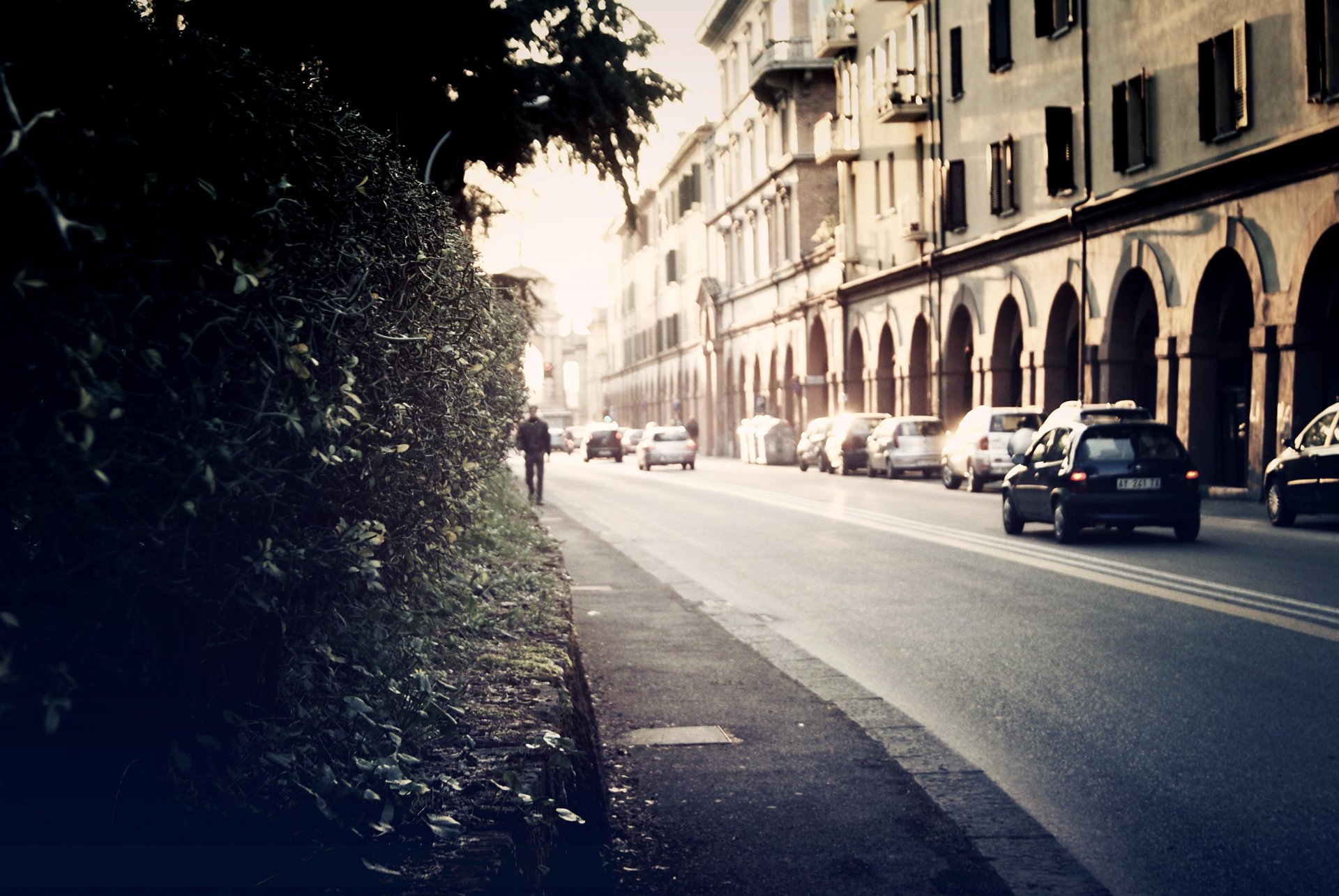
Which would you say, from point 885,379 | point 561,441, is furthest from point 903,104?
point 561,441

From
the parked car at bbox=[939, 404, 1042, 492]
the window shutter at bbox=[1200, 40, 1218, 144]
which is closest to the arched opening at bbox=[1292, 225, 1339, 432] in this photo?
the window shutter at bbox=[1200, 40, 1218, 144]

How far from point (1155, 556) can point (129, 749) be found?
45.4ft

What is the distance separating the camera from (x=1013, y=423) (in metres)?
30.8

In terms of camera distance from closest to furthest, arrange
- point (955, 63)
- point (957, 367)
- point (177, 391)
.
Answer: point (177, 391) → point (955, 63) → point (957, 367)

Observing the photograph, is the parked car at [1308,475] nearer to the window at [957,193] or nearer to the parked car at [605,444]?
the window at [957,193]

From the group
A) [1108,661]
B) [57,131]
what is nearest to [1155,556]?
[1108,661]

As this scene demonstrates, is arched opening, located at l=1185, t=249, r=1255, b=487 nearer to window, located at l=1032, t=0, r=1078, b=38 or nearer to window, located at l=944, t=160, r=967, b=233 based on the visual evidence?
Answer: window, located at l=1032, t=0, r=1078, b=38

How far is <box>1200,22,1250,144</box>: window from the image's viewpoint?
82.8 feet

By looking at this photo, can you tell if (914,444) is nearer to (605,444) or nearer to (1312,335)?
(1312,335)

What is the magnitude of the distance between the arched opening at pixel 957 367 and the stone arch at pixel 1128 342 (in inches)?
377

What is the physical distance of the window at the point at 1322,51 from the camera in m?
22.6

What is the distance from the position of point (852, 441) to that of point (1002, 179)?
901 cm

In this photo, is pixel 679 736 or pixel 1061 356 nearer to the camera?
pixel 679 736

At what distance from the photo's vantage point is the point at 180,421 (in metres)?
3.38
